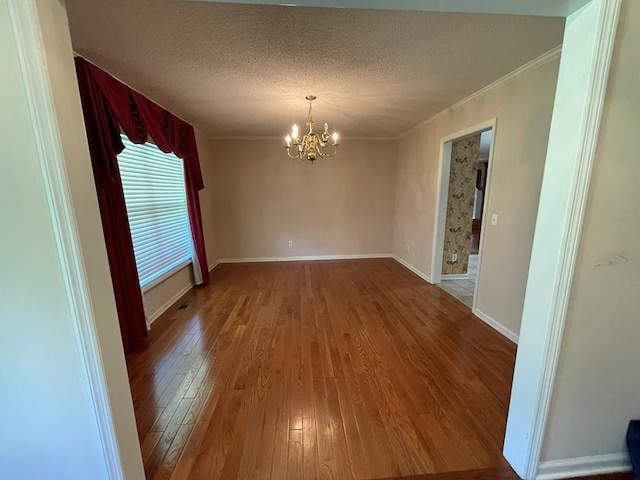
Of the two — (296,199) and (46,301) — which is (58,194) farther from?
(296,199)

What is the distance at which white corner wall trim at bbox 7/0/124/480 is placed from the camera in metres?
0.73

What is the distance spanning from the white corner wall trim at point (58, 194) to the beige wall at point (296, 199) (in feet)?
13.1

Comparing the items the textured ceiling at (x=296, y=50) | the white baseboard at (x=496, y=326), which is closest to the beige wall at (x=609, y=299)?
the textured ceiling at (x=296, y=50)

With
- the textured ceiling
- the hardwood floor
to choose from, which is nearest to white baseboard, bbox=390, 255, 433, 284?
the hardwood floor

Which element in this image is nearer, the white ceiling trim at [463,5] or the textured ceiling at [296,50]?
the white ceiling trim at [463,5]

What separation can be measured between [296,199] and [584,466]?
15.0 feet

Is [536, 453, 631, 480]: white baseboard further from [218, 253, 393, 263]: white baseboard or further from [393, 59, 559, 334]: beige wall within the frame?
[218, 253, 393, 263]: white baseboard

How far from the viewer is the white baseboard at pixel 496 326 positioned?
243cm

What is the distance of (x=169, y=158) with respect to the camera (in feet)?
11.1

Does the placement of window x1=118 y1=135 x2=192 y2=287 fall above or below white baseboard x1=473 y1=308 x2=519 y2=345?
above

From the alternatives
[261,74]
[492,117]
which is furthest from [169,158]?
[492,117]

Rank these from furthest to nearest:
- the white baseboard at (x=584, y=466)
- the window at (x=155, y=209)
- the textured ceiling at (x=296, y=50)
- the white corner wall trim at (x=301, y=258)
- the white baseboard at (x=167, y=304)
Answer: the white corner wall trim at (x=301, y=258)
the white baseboard at (x=167, y=304)
the window at (x=155, y=209)
the textured ceiling at (x=296, y=50)
the white baseboard at (x=584, y=466)

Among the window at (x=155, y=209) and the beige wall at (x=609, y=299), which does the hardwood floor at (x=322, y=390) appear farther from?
the window at (x=155, y=209)

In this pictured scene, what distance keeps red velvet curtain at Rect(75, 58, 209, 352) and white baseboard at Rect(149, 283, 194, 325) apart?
0.44 m
